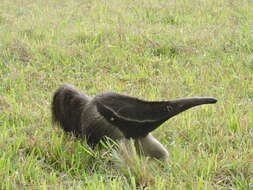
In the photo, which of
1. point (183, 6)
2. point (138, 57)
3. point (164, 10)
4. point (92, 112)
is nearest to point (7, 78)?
point (138, 57)

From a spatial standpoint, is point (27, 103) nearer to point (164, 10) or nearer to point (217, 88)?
point (217, 88)

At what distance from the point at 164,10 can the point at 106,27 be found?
88.1 inches

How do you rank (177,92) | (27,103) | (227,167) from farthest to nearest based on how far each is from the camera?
(177,92) → (27,103) → (227,167)

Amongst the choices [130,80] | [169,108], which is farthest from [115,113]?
[130,80]

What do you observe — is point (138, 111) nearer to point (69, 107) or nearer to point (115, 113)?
point (115, 113)

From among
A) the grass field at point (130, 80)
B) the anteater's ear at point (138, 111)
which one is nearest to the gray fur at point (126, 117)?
the anteater's ear at point (138, 111)

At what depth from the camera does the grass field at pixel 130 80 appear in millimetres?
3430

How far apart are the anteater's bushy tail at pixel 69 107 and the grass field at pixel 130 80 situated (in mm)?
120

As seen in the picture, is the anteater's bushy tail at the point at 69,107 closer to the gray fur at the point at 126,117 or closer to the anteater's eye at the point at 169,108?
the gray fur at the point at 126,117

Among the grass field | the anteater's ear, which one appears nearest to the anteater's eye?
the anteater's ear

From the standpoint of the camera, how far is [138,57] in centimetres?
712

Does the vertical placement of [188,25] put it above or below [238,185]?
above

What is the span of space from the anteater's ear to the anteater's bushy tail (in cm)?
40

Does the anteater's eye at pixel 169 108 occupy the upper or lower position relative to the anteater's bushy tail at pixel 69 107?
upper
